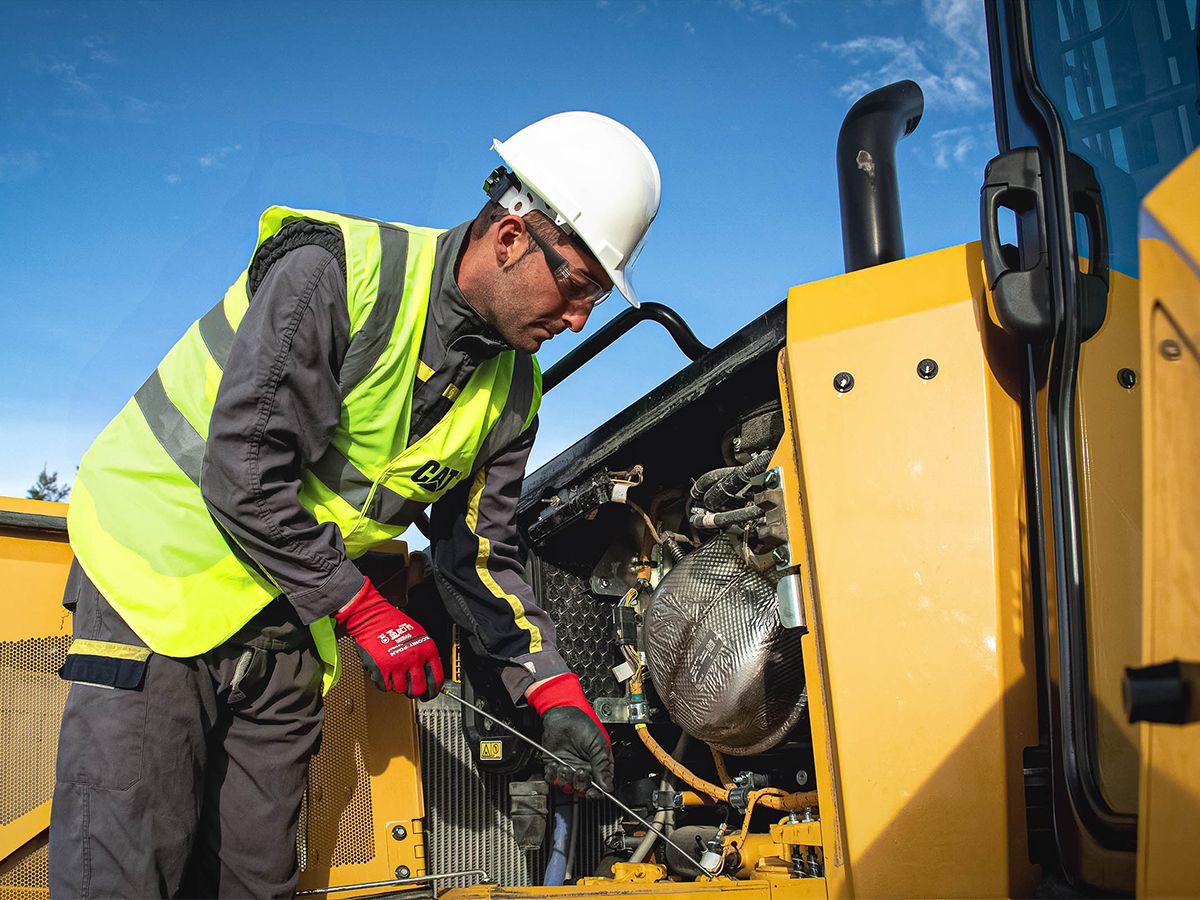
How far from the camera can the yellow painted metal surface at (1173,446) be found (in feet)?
3.22

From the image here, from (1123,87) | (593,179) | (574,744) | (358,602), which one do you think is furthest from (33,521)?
(1123,87)

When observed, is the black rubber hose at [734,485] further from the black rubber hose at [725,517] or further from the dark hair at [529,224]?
the dark hair at [529,224]

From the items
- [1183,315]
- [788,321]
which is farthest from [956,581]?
[1183,315]

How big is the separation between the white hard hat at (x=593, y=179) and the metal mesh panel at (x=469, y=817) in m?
1.22

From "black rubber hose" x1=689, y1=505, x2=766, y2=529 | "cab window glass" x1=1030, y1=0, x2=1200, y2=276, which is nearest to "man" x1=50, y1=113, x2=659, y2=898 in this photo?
"black rubber hose" x1=689, y1=505, x2=766, y2=529

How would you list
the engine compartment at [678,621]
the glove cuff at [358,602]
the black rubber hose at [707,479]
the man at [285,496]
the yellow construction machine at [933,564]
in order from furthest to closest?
the black rubber hose at [707,479] < the engine compartment at [678,621] < the glove cuff at [358,602] < the man at [285,496] < the yellow construction machine at [933,564]

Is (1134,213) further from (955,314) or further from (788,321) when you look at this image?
(788,321)

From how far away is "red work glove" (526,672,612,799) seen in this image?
2387 mm

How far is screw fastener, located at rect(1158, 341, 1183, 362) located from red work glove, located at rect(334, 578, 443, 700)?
61.2 inches

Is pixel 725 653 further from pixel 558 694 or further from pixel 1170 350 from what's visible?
pixel 1170 350

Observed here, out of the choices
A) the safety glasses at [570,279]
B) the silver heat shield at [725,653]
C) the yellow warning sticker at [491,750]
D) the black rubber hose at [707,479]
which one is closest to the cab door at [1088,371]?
the silver heat shield at [725,653]

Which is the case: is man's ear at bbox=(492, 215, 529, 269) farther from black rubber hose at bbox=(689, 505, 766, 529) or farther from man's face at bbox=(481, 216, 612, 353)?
black rubber hose at bbox=(689, 505, 766, 529)

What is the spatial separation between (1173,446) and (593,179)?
4.95 feet

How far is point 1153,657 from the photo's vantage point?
1019 millimetres
